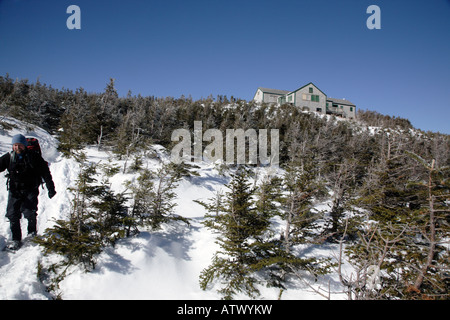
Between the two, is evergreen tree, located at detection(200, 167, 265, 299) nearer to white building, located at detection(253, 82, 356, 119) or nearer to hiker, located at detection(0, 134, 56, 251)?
hiker, located at detection(0, 134, 56, 251)

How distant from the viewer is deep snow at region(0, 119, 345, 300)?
17.0 ft

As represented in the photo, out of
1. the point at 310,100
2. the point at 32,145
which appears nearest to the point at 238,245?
the point at 32,145

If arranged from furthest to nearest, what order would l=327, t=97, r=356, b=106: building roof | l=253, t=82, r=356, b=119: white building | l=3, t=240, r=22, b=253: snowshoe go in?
1. l=327, t=97, r=356, b=106: building roof
2. l=253, t=82, r=356, b=119: white building
3. l=3, t=240, r=22, b=253: snowshoe

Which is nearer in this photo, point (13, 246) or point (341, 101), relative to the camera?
point (13, 246)

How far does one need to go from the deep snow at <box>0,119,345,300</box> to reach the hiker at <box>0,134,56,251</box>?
3.38 feet

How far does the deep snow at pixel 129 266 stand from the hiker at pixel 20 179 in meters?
1.03

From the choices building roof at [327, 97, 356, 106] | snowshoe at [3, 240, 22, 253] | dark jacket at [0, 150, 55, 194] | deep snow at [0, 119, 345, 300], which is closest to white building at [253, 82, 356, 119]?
building roof at [327, 97, 356, 106]

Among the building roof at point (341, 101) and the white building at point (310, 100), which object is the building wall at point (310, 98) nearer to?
the white building at point (310, 100)

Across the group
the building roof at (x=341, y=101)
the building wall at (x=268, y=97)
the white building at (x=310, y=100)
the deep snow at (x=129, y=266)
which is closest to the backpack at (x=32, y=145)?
the deep snow at (x=129, y=266)

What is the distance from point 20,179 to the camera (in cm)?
513

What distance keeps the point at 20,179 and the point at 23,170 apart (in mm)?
253

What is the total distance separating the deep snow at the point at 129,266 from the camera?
17.0 feet

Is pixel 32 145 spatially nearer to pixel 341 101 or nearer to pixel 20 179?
pixel 20 179
